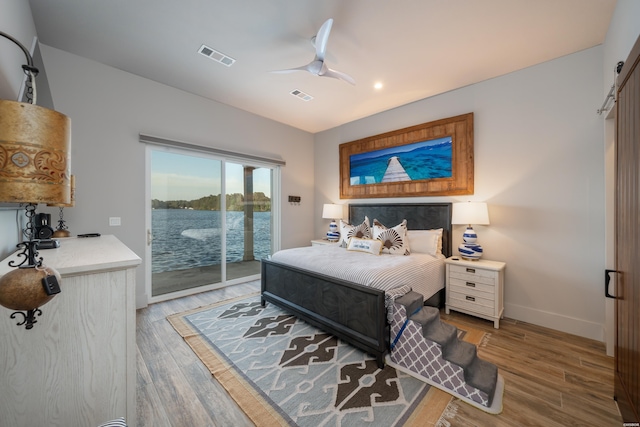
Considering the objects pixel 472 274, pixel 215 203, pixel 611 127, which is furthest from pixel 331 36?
pixel 472 274

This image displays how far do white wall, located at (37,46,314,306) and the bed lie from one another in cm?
201

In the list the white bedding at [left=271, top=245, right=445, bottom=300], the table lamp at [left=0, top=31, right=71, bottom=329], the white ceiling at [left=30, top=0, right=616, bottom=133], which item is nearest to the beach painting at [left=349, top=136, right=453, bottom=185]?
the white ceiling at [left=30, top=0, right=616, bottom=133]

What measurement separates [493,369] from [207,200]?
4.18m

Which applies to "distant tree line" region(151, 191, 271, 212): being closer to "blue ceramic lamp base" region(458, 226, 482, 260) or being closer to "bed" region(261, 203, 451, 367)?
"bed" region(261, 203, 451, 367)

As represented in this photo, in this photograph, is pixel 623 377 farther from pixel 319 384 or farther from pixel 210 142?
pixel 210 142

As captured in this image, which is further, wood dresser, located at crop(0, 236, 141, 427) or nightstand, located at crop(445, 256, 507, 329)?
nightstand, located at crop(445, 256, 507, 329)

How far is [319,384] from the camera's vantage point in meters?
1.92

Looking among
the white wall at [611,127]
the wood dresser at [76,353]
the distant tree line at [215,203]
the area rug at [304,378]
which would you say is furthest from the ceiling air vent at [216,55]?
the white wall at [611,127]

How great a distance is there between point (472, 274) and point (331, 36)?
3.14m

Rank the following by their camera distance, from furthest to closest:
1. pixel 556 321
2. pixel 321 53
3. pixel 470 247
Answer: pixel 470 247, pixel 556 321, pixel 321 53

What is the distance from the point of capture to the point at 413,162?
4.02 m

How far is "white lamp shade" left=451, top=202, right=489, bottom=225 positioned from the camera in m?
3.04

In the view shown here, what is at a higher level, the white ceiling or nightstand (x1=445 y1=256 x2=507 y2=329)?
the white ceiling

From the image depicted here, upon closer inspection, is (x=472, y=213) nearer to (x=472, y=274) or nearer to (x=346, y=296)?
(x=472, y=274)
